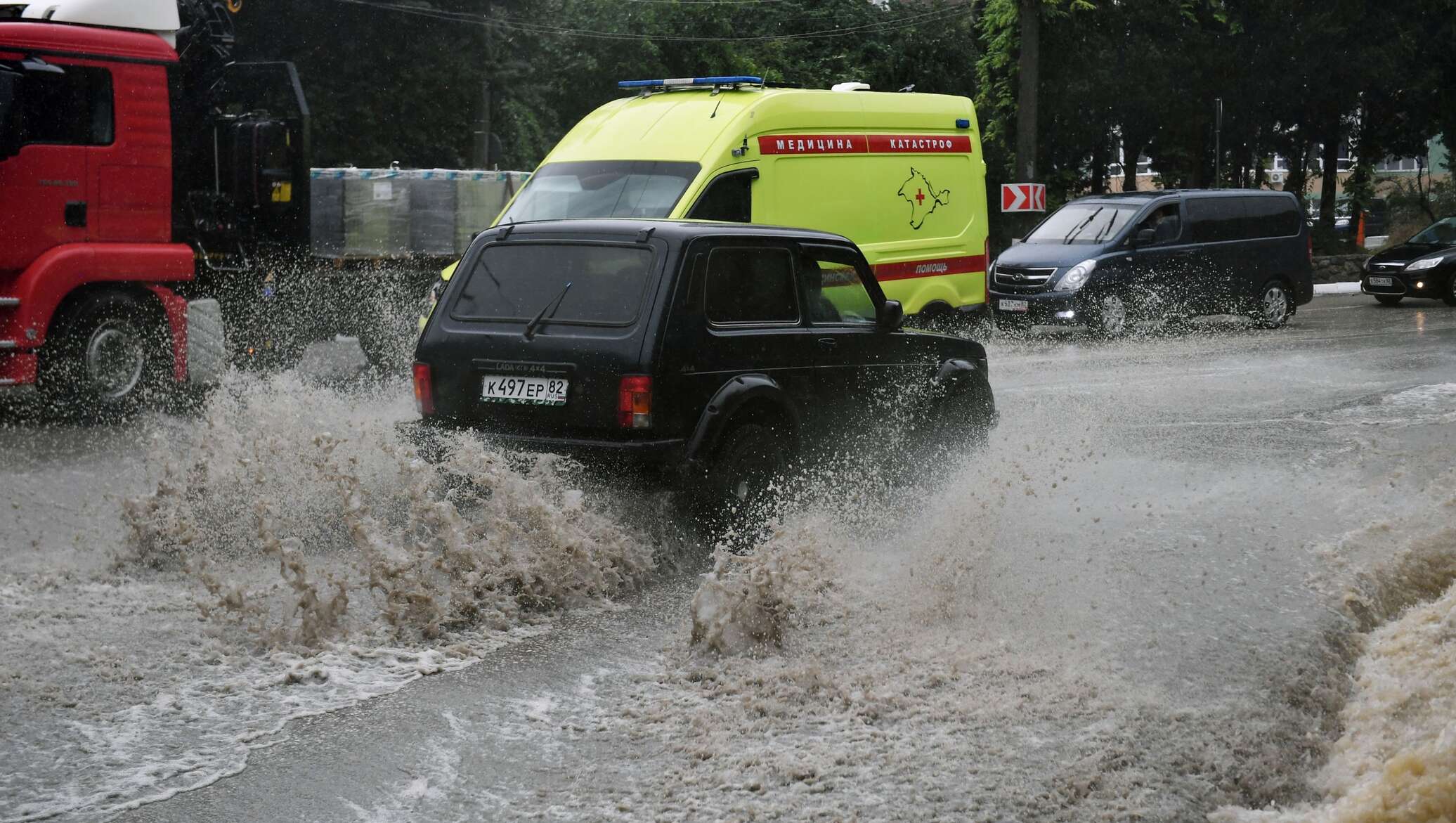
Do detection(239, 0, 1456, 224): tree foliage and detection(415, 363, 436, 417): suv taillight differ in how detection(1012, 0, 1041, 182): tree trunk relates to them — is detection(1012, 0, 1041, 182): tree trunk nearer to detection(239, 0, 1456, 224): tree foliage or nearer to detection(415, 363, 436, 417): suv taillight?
detection(239, 0, 1456, 224): tree foliage

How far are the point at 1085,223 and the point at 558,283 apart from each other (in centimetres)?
1384

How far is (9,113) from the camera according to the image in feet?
36.5

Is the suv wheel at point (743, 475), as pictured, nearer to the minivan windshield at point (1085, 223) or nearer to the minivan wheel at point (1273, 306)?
the minivan windshield at point (1085, 223)

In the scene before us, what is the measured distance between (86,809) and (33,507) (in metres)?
4.60

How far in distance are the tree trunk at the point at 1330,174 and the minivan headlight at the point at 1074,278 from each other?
21245mm

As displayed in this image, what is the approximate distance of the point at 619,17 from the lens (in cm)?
3975

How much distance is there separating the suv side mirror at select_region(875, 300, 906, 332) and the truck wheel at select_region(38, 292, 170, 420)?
639 centimetres

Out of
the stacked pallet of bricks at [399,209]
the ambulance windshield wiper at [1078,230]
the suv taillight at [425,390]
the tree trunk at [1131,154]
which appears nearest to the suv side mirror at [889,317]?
the suv taillight at [425,390]

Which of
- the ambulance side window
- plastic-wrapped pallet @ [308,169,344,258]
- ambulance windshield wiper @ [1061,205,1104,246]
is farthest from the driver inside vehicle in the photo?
plastic-wrapped pallet @ [308,169,344,258]

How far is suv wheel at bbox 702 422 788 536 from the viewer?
717 centimetres

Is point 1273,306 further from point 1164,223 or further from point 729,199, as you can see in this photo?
point 729,199

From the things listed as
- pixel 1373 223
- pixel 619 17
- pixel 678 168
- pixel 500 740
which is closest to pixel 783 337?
pixel 500 740

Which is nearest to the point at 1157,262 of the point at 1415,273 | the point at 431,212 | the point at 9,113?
the point at 1415,273

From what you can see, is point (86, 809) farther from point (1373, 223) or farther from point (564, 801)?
point (1373, 223)
